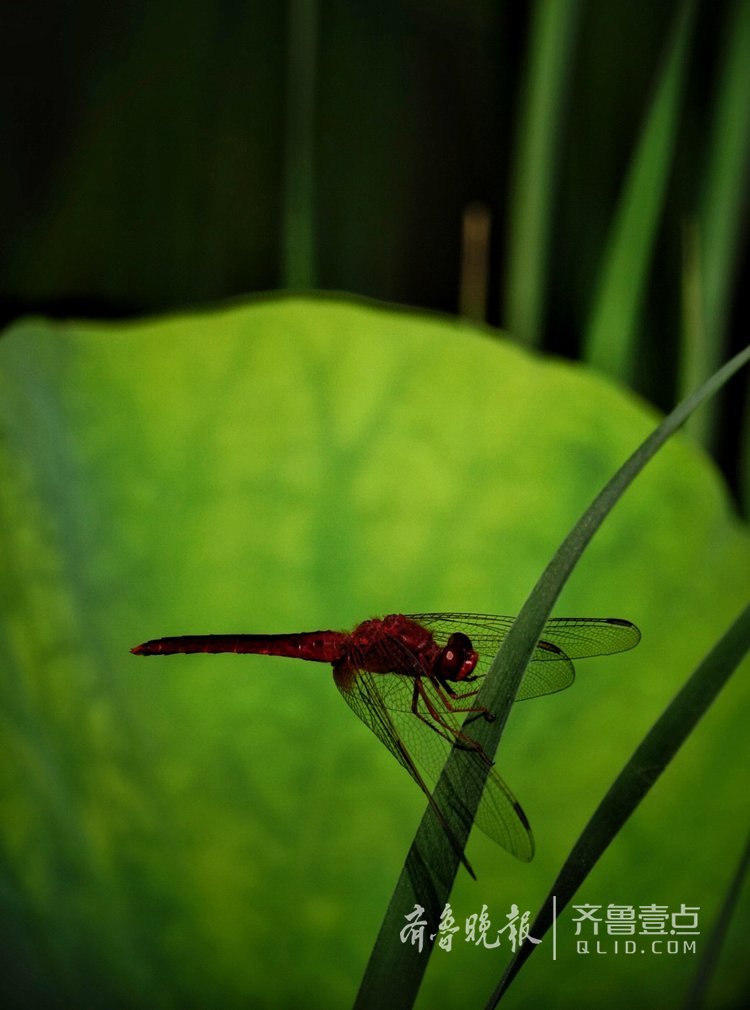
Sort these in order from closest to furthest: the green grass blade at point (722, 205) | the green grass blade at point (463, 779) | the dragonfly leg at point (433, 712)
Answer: the green grass blade at point (463, 779) < the dragonfly leg at point (433, 712) < the green grass blade at point (722, 205)

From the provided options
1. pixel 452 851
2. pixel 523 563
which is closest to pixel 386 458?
pixel 523 563

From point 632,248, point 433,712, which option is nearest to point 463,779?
point 433,712

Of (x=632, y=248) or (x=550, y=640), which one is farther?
(x=632, y=248)

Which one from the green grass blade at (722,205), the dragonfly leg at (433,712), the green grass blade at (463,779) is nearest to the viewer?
the green grass blade at (463,779)

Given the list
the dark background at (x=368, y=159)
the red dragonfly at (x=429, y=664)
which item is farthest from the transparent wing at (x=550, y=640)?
the dark background at (x=368, y=159)

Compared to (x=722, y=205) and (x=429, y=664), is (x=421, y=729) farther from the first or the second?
(x=722, y=205)

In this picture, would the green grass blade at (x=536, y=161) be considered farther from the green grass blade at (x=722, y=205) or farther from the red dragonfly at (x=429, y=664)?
the red dragonfly at (x=429, y=664)

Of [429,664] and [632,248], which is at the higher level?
[632,248]
